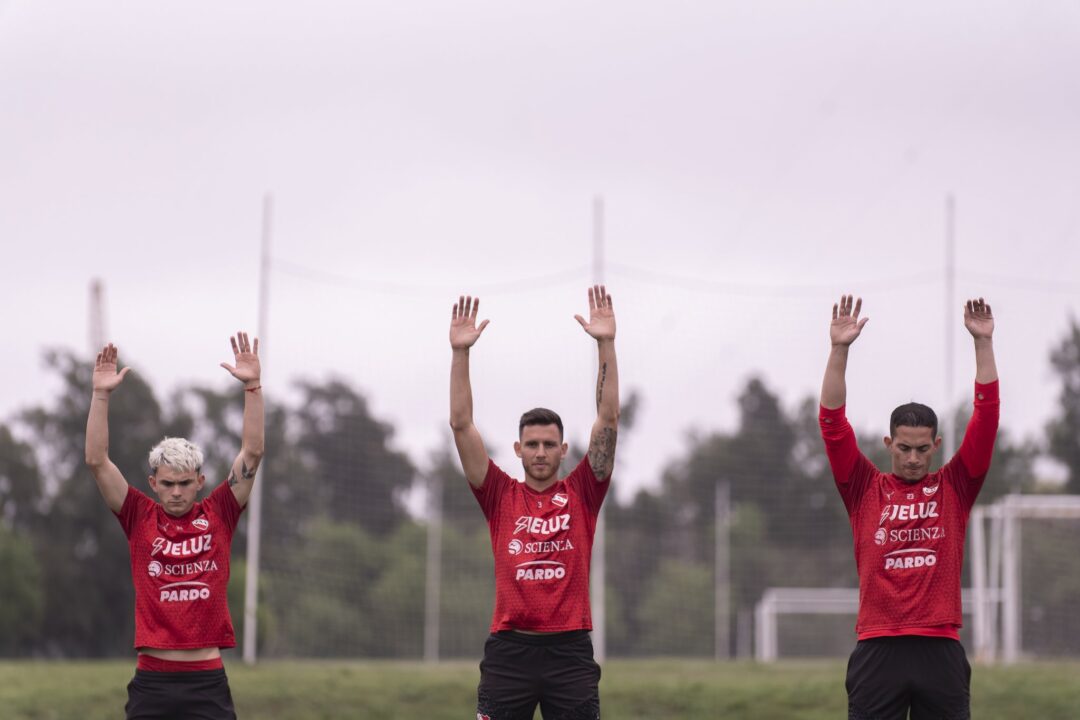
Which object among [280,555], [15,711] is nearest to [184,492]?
[15,711]

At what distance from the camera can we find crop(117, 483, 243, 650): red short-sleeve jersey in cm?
796

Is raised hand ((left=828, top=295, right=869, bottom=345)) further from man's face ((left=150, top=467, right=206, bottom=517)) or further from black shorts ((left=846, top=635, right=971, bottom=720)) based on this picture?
man's face ((left=150, top=467, right=206, bottom=517))

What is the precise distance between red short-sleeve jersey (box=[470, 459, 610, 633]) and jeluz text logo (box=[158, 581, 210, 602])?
1.50m

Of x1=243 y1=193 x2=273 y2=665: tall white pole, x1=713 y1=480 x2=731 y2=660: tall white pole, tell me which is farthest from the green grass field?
x1=713 y1=480 x2=731 y2=660: tall white pole

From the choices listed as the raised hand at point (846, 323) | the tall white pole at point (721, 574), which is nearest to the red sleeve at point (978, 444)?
the raised hand at point (846, 323)

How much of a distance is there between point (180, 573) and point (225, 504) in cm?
45

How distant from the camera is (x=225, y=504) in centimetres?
827

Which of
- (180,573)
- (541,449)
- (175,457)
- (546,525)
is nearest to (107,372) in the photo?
(175,457)

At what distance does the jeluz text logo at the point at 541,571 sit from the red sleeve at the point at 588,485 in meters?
0.39

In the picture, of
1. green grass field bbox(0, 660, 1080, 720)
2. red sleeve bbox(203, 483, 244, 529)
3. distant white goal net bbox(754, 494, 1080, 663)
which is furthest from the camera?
distant white goal net bbox(754, 494, 1080, 663)

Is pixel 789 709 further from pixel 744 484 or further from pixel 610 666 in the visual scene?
pixel 744 484

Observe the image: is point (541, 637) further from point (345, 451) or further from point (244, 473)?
point (345, 451)

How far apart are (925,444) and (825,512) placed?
25372mm

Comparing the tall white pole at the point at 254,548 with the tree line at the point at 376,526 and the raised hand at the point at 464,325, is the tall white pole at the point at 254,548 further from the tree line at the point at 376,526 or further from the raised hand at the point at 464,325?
the raised hand at the point at 464,325
